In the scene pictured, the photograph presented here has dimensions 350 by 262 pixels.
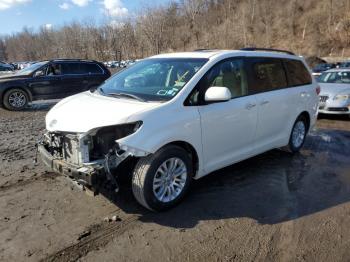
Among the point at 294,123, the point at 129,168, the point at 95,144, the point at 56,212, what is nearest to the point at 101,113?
the point at 95,144

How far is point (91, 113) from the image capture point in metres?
4.31

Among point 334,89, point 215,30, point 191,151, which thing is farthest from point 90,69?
point 215,30

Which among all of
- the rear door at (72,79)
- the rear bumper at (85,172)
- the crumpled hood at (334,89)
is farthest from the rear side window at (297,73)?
the rear door at (72,79)

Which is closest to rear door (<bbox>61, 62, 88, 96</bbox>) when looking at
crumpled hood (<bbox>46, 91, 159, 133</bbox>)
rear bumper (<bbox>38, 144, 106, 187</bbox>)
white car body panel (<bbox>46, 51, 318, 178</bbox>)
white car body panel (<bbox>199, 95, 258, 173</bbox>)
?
white car body panel (<bbox>46, 51, 318, 178</bbox>)

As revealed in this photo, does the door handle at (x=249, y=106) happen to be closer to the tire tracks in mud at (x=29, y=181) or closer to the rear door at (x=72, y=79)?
the tire tracks in mud at (x=29, y=181)

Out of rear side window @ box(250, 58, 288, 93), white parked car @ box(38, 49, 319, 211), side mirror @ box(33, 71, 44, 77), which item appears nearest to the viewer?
white parked car @ box(38, 49, 319, 211)

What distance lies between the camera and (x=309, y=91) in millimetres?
7004

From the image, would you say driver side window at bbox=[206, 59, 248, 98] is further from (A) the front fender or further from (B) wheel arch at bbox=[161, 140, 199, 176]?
(B) wheel arch at bbox=[161, 140, 199, 176]

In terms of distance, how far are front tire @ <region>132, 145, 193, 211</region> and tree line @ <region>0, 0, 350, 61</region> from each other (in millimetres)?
57474

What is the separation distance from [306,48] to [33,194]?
63.1 metres

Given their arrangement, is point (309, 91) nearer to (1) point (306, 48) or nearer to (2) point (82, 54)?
(1) point (306, 48)

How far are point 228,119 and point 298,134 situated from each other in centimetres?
250

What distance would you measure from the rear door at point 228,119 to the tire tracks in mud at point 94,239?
1287 millimetres

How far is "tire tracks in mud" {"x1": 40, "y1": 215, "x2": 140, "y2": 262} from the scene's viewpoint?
12.0 ft
